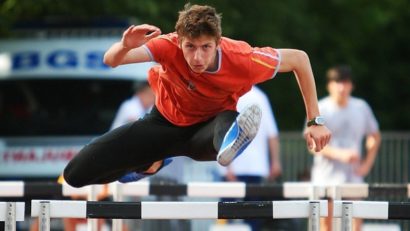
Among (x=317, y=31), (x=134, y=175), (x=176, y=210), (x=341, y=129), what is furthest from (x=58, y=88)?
(x=317, y=31)

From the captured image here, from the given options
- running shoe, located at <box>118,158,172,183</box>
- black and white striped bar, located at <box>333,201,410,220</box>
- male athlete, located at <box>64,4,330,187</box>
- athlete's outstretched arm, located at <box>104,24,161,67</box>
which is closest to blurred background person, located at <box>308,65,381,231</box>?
running shoe, located at <box>118,158,172,183</box>

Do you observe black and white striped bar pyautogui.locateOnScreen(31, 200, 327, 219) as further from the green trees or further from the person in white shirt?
the green trees

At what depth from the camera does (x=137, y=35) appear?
814 centimetres

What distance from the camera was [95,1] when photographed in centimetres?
1806

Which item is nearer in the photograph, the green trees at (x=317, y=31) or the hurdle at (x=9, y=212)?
the hurdle at (x=9, y=212)

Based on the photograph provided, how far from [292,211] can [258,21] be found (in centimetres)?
1383

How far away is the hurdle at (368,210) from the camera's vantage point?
7629 millimetres

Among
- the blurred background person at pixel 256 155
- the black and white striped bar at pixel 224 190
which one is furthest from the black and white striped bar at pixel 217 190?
the blurred background person at pixel 256 155

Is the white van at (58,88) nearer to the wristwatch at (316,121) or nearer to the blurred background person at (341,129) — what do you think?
the blurred background person at (341,129)

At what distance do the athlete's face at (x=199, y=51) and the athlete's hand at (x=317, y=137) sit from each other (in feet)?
2.75

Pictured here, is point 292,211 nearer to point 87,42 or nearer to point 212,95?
point 212,95

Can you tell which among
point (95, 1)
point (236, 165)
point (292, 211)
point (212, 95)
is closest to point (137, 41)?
point (212, 95)

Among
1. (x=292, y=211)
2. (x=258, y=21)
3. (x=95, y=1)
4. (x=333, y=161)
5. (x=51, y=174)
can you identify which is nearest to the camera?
(x=292, y=211)

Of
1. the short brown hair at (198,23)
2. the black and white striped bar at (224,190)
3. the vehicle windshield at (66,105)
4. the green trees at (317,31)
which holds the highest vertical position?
the green trees at (317,31)
